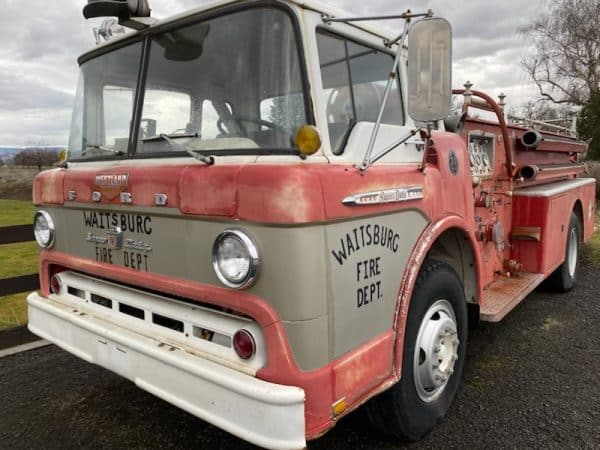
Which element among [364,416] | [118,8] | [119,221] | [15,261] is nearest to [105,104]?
[118,8]

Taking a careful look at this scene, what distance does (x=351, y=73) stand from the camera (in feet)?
8.03

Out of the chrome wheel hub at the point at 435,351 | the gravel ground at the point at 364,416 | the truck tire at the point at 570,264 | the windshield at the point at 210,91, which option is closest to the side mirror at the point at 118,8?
the windshield at the point at 210,91

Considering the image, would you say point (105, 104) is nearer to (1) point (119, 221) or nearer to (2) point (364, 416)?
(1) point (119, 221)

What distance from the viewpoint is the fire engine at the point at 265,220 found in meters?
1.95

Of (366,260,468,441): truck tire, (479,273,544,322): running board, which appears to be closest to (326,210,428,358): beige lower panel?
(366,260,468,441): truck tire

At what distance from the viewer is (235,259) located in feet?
6.56

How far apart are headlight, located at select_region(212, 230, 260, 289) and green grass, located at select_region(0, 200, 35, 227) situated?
778 cm

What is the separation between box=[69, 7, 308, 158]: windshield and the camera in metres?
2.14

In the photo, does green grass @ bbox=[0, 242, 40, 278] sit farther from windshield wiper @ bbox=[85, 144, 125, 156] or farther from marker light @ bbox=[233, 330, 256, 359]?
marker light @ bbox=[233, 330, 256, 359]

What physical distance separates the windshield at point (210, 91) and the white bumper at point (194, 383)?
921 mm

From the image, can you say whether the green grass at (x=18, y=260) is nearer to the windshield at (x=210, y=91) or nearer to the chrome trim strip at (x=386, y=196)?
the windshield at (x=210, y=91)

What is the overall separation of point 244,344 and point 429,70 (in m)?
1.41

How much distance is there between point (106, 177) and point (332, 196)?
130 cm

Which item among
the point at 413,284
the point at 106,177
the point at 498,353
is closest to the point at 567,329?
the point at 498,353
